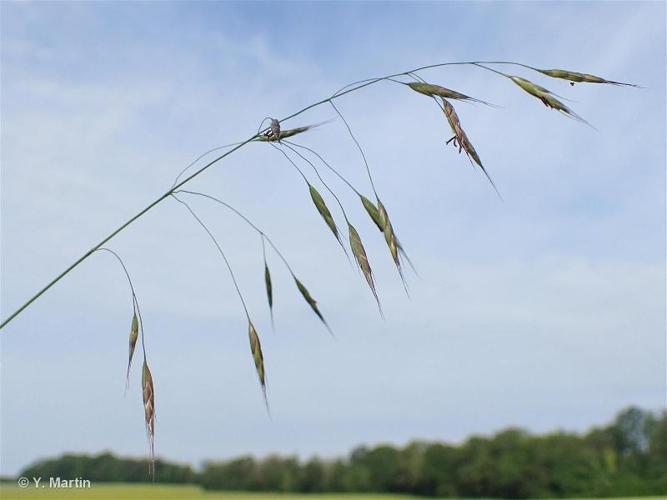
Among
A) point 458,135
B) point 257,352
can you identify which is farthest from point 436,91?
point 257,352

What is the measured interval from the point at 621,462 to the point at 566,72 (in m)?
34.4

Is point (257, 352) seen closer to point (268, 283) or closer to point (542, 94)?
point (268, 283)

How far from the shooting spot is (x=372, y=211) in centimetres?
197

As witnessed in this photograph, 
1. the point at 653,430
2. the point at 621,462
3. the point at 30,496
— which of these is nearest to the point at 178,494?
the point at 30,496

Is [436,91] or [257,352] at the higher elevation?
[436,91]

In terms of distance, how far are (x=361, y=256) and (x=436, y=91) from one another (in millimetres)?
481

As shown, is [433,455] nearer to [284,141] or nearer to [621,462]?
[621,462]

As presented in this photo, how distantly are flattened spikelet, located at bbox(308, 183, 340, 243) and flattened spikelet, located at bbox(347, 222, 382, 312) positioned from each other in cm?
9

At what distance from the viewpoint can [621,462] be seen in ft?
107

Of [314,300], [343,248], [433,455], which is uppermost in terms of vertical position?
[343,248]

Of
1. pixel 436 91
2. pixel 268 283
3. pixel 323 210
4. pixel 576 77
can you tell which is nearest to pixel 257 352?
pixel 268 283

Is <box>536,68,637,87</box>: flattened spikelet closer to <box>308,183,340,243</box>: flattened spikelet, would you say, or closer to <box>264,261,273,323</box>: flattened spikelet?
<box>308,183,340,243</box>: flattened spikelet

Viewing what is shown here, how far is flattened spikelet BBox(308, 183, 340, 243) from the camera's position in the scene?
1.89 meters

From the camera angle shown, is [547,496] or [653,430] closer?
[547,496]
